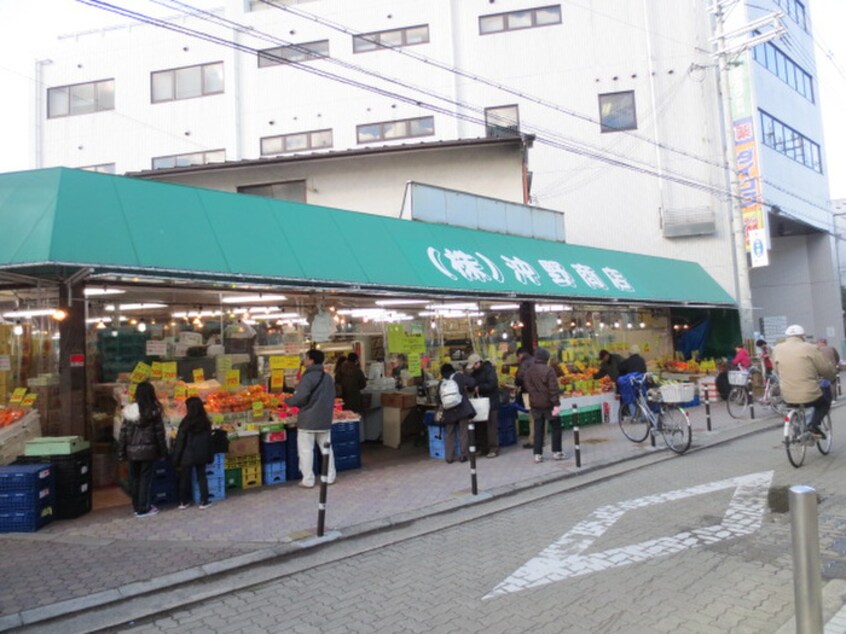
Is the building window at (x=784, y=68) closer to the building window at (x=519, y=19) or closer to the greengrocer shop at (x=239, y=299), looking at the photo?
the building window at (x=519, y=19)

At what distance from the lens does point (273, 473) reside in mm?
8945

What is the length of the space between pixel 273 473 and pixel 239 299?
342 centimetres

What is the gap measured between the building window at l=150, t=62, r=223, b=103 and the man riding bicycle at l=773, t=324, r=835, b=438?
26131mm

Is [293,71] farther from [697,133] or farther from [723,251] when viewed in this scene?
[723,251]

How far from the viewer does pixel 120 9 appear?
26.7ft

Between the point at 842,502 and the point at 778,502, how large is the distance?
0.66 meters

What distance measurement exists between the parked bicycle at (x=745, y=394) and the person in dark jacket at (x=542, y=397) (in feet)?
23.2

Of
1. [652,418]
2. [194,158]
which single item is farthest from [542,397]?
[194,158]

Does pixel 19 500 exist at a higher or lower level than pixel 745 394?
higher

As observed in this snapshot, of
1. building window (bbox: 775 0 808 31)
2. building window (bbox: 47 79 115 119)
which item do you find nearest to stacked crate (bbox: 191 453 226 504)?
building window (bbox: 47 79 115 119)

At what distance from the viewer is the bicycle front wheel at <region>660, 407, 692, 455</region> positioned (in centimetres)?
1020

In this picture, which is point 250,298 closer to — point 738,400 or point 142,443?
point 142,443

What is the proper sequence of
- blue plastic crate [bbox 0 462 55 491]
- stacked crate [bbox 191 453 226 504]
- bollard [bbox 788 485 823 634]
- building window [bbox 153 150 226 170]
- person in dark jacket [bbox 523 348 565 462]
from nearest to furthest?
bollard [bbox 788 485 823 634], blue plastic crate [bbox 0 462 55 491], stacked crate [bbox 191 453 226 504], person in dark jacket [bbox 523 348 565 462], building window [bbox 153 150 226 170]

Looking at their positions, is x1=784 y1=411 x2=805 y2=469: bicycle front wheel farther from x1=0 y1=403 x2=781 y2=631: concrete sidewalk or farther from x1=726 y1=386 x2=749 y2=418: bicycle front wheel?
x1=726 y1=386 x2=749 y2=418: bicycle front wheel
